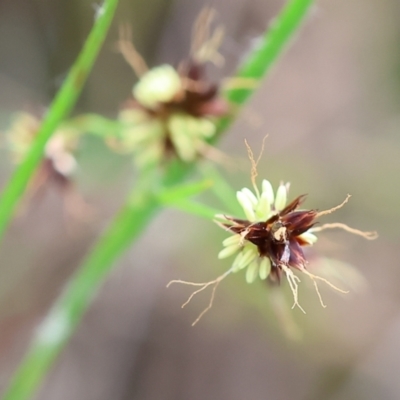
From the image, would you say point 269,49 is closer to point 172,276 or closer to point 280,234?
point 280,234

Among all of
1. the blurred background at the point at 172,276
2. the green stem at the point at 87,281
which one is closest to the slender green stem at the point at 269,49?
the green stem at the point at 87,281

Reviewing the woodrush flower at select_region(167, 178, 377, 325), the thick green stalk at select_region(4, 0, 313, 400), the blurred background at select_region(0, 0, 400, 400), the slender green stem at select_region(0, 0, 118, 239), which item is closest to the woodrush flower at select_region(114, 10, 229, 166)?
the thick green stalk at select_region(4, 0, 313, 400)

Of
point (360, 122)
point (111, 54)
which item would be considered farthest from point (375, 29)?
point (111, 54)

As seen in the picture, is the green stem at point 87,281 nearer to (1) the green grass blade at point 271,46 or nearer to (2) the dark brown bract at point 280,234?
(1) the green grass blade at point 271,46

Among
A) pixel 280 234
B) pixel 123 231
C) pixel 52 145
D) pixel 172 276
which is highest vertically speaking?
pixel 172 276

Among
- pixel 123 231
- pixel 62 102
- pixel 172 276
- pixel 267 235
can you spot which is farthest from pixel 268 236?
pixel 172 276

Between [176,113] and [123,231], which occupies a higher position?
[176,113]
